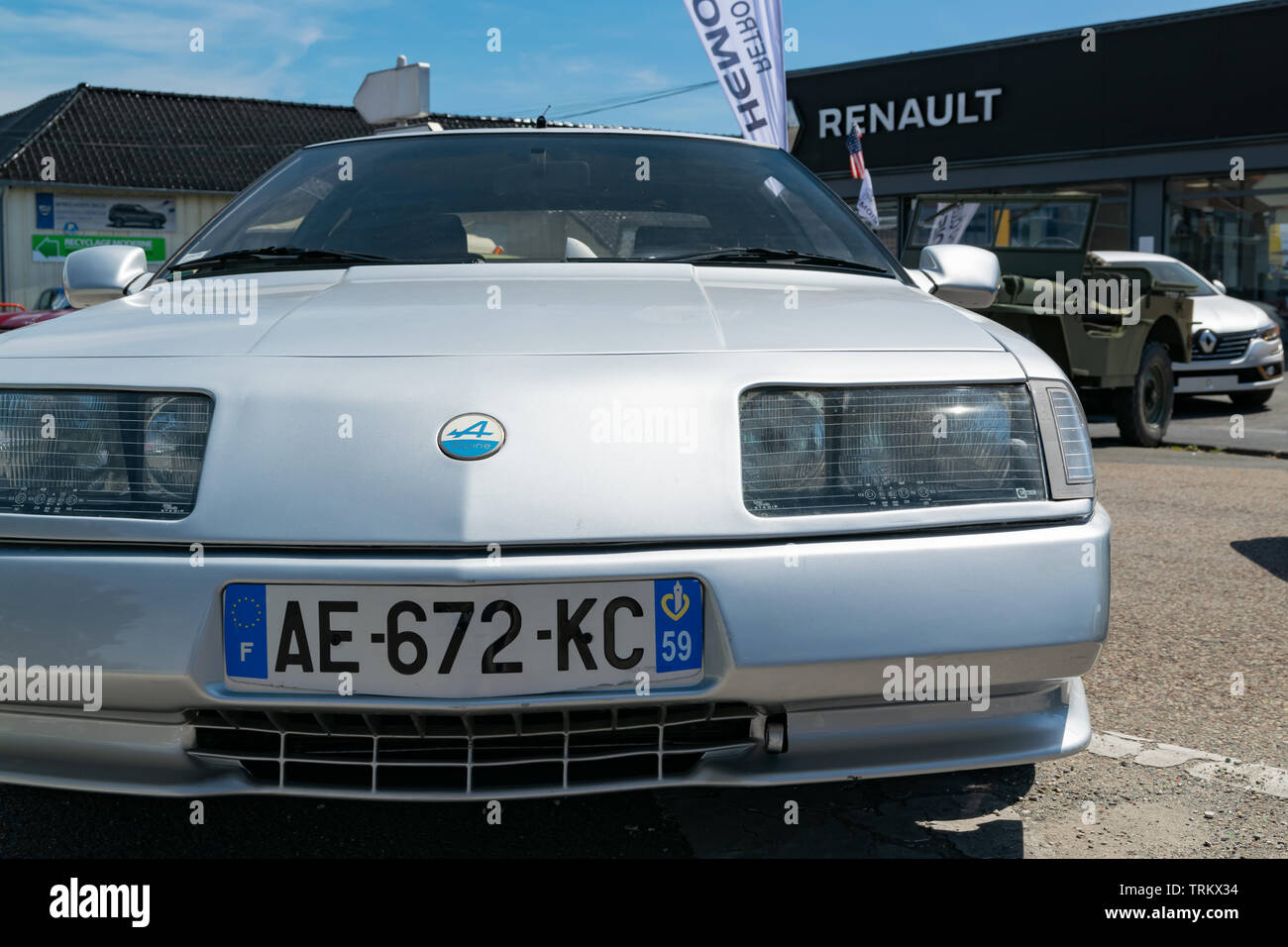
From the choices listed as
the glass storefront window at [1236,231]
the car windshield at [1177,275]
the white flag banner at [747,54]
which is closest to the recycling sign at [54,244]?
the glass storefront window at [1236,231]

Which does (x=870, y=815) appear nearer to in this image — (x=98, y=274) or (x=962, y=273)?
(x=962, y=273)

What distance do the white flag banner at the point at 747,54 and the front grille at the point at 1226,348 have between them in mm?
4157

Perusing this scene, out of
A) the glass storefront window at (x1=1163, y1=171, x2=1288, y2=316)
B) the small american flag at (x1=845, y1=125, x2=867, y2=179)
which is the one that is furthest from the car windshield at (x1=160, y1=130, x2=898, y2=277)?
the glass storefront window at (x1=1163, y1=171, x2=1288, y2=316)

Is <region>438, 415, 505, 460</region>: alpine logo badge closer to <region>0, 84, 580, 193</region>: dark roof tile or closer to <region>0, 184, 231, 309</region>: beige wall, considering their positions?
<region>0, 84, 580, 193</region>: dark roof tile

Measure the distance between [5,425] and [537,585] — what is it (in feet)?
2.77

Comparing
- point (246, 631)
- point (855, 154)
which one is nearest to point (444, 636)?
point (246, 631)

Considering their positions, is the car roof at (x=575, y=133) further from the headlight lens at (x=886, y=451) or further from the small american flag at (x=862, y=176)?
the small american flag at (x=862, y=176)

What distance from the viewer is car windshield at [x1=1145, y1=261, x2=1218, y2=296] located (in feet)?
36.5

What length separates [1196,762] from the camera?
8.14ft

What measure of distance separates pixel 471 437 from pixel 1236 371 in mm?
10288

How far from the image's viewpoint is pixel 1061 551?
5.74 ft

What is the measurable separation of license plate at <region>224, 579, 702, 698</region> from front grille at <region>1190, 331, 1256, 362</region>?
32.1 feet
